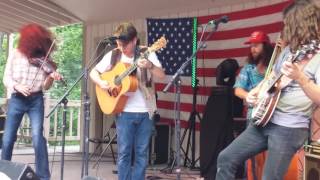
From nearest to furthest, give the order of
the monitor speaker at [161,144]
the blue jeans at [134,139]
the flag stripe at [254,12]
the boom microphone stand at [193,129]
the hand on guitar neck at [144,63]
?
the hand on guitar neck at [144,63] → the blue jeans at [134,139] → the flag stripe at [254,12] → the boom microphone stand at [193,129] → the monitor speaker at [161,144]

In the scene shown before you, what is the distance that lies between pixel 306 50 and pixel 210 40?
442cm

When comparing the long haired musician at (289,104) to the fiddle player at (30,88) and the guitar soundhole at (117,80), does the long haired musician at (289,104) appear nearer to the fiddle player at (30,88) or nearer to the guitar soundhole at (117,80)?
the guitar soundhole at (117,80)

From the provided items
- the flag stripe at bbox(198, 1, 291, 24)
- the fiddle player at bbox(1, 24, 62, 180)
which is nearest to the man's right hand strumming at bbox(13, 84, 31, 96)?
the fiddle player at bbox(1, 24, 62, 180)

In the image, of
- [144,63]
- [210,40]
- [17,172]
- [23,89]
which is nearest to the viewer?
[17,172]

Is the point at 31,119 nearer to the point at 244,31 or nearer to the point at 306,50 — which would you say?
the point at 306,50

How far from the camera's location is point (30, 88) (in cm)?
468

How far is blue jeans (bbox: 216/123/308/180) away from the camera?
2873 millimetres

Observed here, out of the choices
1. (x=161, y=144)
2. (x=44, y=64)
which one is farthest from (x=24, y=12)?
(x=44, y=64)

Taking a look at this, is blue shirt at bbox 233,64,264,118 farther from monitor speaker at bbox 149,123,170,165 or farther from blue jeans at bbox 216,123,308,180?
monitor speaker at bbox 149,123,170,165

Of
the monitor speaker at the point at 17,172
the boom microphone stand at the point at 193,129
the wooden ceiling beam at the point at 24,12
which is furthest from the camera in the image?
the wooden ceiling beam at the point at 24,12

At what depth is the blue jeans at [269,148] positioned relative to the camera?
287 cm

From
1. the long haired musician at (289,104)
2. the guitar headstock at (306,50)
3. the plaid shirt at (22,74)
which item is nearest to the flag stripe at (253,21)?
the plaid shirt at (22,74)

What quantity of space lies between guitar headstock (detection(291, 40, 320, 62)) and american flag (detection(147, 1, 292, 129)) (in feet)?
11.2

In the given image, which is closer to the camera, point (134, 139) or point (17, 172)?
point (17, 172)
